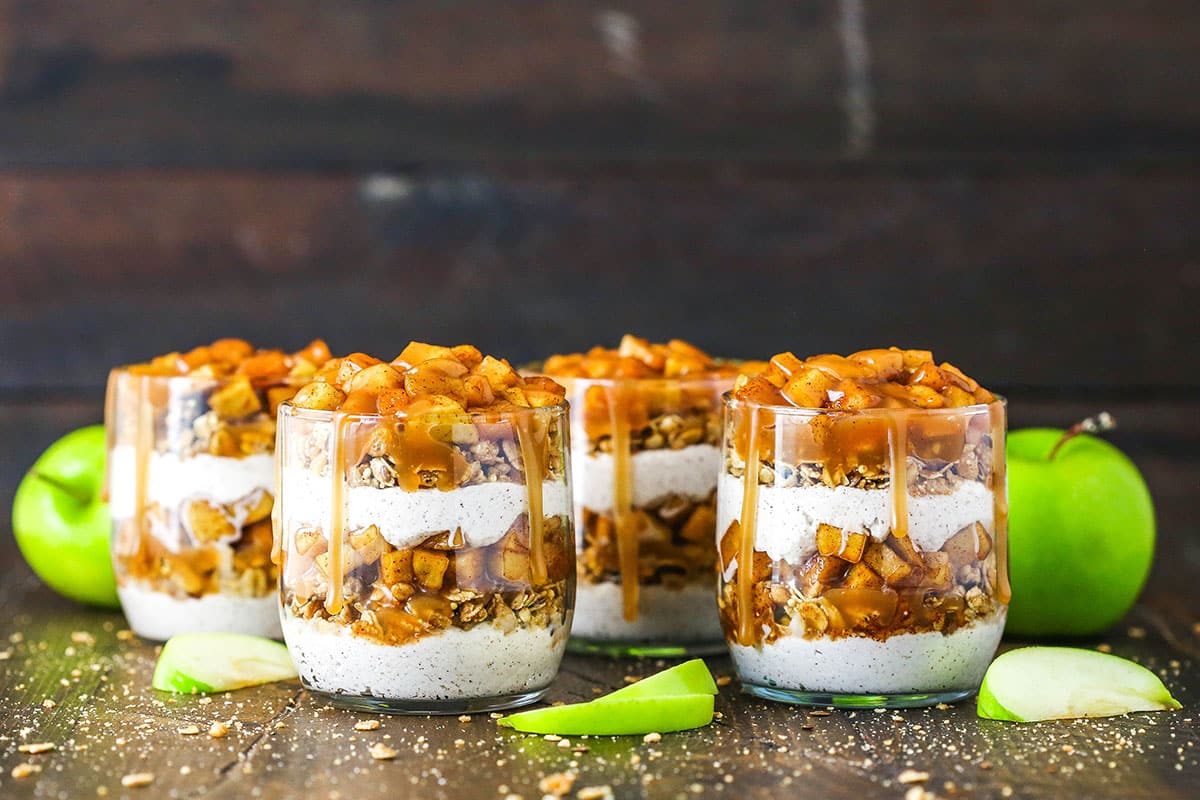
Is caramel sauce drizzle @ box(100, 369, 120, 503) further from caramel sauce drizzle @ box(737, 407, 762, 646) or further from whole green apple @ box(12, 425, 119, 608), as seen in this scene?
caramel sauce drizzle @ box(737, 407, 762, 646)

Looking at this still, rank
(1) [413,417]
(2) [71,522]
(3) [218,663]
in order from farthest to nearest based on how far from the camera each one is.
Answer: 1. (2) [71,522]
2. (3) [218,663]
3. (1) [413,417]

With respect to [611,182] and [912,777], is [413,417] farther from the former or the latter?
[611,182]

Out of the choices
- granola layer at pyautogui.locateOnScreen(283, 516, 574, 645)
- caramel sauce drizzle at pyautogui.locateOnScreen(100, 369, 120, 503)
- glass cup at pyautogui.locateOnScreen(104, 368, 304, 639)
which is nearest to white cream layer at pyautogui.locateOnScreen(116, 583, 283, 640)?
glass cup at pyautogui.locateOnScreen(104, 368, 304, 639)

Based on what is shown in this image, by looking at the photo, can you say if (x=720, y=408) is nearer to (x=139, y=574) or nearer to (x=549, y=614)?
(x=549, y=614)

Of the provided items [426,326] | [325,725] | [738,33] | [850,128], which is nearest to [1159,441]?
[850,128]

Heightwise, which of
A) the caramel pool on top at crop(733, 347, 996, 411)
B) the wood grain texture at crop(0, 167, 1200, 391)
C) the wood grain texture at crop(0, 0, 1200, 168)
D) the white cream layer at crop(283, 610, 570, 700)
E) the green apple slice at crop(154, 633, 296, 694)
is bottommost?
the green apple slice at crop(154, 633, 296, 694)

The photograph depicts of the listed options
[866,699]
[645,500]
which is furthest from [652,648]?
[866,699]
